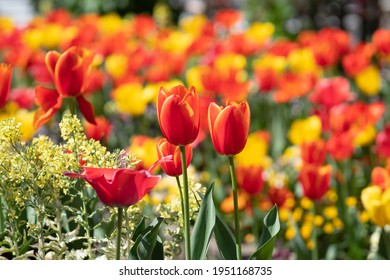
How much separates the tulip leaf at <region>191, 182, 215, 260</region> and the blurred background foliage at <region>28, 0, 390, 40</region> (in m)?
6.56

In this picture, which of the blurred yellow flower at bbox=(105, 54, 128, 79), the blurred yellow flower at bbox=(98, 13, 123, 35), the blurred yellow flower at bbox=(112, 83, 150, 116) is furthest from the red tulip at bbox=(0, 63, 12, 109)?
the blurred yellow flower at bbox=(98, 13, 123, 35)

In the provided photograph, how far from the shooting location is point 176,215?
1478 millimetres

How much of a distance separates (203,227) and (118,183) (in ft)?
0.63

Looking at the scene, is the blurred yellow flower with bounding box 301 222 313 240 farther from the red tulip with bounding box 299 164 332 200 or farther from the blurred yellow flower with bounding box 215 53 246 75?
the blurred yellow flower with bounding box 215 53 246 75

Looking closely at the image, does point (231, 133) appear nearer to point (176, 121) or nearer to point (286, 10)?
point (176, 121)

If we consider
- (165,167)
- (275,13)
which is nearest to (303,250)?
(165,167)

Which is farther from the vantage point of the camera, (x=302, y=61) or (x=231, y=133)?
(x=302, y=61)

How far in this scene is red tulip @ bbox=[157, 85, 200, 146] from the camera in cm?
123

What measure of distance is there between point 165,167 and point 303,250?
1.07 metres

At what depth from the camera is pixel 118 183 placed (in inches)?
46.2

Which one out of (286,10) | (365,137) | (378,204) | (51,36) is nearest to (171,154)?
(378,204)

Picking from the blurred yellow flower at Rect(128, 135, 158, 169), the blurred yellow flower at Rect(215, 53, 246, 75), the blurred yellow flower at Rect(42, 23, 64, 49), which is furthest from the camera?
the blurred yellow flower at Rect(42, 23, 64, 49)

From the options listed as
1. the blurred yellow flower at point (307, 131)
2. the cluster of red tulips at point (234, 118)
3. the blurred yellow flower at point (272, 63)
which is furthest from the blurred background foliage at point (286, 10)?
the blurred yellow flower at point (307, 131)
